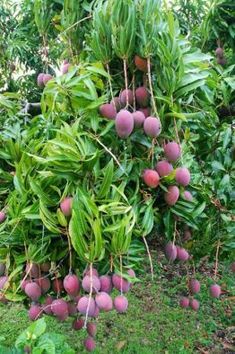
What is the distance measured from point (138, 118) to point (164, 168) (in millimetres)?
129

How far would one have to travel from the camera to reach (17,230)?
103cm

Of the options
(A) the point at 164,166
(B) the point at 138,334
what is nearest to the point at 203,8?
(A) the point at 164,166

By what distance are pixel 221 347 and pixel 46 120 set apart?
6.50 ft

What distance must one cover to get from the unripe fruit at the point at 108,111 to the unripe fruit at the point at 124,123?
0.05 m

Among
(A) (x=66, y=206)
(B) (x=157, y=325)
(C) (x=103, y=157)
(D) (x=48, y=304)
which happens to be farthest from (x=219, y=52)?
(B) (x=157, y=325)

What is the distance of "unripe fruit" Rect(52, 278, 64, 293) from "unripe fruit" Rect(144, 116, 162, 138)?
400 millimetres

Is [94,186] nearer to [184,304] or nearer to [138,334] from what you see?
[184,304]

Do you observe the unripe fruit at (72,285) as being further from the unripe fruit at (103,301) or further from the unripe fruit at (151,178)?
the unripe fruit at (151,178)

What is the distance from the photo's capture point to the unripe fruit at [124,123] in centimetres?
91

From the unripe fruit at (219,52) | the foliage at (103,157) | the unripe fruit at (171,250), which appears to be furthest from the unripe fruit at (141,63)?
the unripe fruit at (219,52)

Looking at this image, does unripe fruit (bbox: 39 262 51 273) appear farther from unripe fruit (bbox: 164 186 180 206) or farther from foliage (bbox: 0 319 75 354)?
foliage (bbox: 0 319 75 354)

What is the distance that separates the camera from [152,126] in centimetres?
93

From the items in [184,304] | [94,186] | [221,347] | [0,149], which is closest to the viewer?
[94,186]

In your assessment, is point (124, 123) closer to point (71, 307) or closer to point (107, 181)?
point (107, 181)
